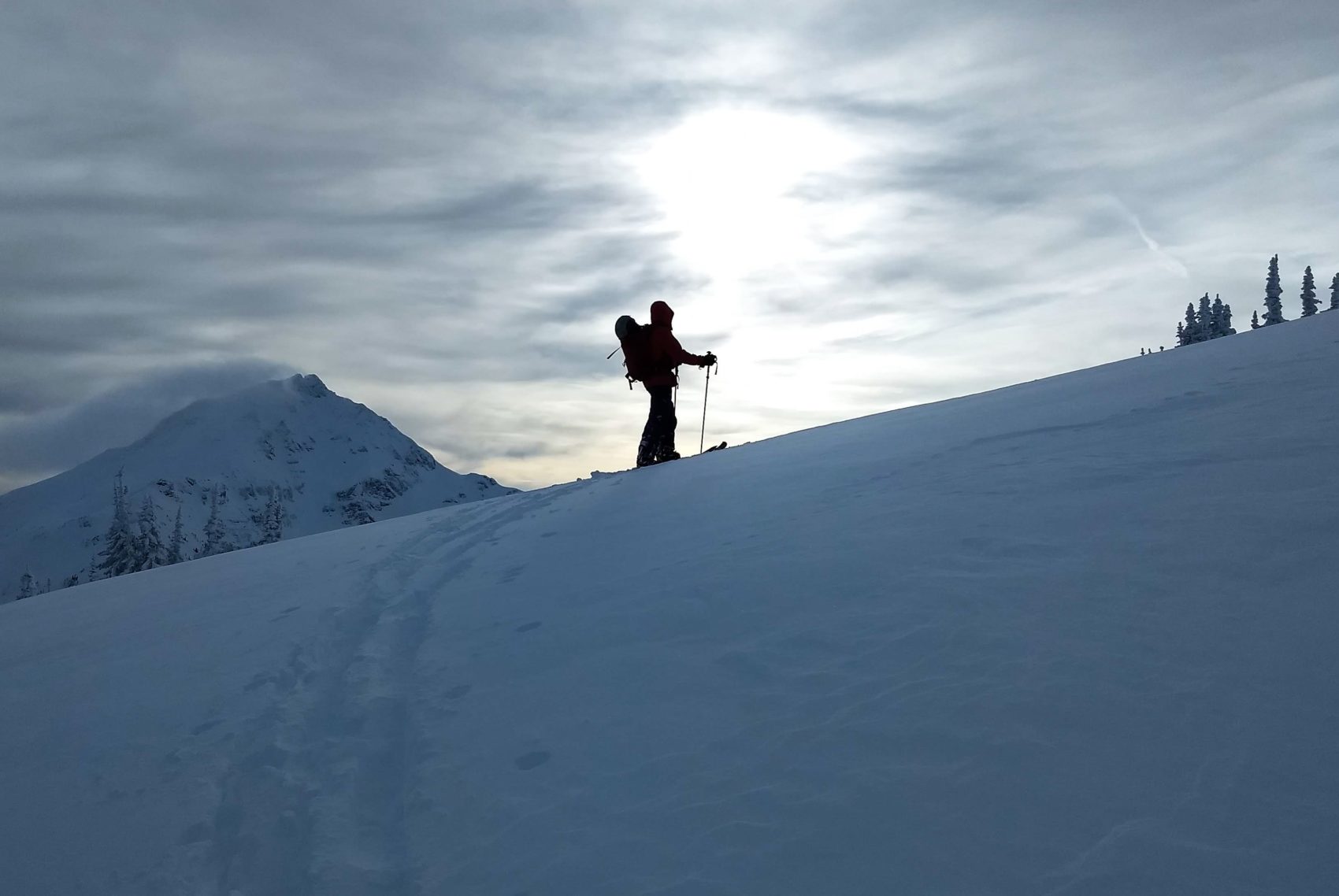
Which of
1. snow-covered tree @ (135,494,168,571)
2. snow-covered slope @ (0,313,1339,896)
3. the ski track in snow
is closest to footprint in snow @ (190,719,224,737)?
snow-covered slope @ (0,313,1339,896)

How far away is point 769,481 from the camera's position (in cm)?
812

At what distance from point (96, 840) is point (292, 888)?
4.20ft

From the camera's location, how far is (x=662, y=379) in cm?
1167

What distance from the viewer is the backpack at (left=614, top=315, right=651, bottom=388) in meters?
11.6

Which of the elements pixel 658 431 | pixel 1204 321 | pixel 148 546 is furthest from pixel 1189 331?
pixel 148 546

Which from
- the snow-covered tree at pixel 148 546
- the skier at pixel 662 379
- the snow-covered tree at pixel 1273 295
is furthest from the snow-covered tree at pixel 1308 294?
the snow-covered tree at pixel 148 546

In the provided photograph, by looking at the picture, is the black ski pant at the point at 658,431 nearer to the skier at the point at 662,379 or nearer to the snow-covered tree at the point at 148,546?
the skier at the point at 662,379

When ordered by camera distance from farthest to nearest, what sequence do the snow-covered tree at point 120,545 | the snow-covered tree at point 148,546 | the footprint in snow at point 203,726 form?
the snow-covered tree at point 120,545 < the snow-covered tree at point 148,546 < the footprint in snow at point 203,726

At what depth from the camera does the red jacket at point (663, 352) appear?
1152cm

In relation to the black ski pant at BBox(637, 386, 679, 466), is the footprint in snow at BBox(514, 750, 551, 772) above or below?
below

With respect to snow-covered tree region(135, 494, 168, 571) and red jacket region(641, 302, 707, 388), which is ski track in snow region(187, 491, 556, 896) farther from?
snow-covered tree region(135, 494, 168, 571)

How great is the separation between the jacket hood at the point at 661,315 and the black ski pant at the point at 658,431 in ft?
2.82

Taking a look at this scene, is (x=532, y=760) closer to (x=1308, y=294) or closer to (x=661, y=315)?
(x=661, y=315)

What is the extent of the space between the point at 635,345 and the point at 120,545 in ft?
195
